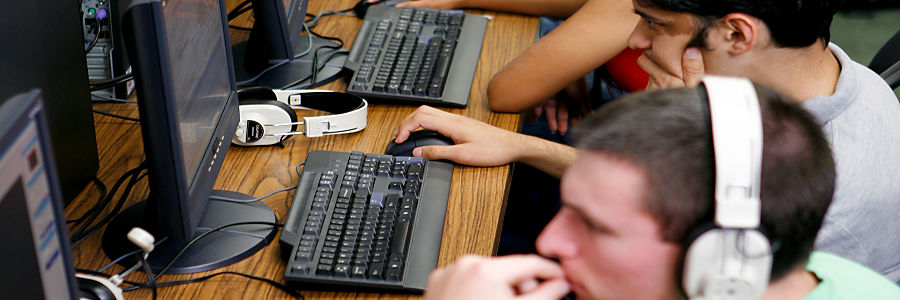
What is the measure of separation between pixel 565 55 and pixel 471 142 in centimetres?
32

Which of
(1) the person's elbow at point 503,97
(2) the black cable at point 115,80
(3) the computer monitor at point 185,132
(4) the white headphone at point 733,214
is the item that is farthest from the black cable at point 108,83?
(4) the white headphone at point 733,214

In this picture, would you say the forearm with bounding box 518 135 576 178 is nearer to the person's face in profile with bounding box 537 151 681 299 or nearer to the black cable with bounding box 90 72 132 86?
the person's face in profile with bounding box 537 151 681 299

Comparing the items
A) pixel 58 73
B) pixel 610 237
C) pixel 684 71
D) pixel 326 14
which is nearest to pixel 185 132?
pixel 58 73

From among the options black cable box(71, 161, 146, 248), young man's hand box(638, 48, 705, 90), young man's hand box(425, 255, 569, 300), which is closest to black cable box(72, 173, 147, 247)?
black cable box(71, 161, 146, 248)

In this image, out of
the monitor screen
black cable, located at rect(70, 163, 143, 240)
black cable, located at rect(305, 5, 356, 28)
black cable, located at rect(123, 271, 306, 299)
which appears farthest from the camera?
black cable, located at rect(305, 5, 356, 28)

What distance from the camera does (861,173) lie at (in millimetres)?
1070

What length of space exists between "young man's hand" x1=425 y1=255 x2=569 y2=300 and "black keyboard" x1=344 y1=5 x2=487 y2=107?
0.69 m

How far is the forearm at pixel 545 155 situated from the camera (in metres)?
1.36

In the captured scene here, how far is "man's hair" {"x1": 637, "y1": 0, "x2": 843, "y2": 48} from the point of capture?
1.12m

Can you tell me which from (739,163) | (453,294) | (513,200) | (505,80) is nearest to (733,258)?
(739,163)

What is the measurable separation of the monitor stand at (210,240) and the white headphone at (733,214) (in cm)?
62

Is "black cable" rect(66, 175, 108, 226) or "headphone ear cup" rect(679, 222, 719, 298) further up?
"headphone ear cup" rect(679, 222, 719, 298)

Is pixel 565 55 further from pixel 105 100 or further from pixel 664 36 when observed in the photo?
pixel 105 100

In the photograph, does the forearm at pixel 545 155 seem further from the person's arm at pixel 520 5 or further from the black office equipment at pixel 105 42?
the black office equipment at pixel 105 42
